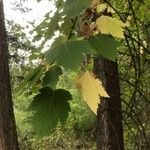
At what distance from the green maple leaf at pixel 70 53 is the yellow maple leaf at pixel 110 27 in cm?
8

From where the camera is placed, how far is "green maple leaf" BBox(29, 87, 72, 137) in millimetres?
621

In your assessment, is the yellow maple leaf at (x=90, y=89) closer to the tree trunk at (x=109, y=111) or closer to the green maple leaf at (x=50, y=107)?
the green maple leaf at (x=50, y=107)

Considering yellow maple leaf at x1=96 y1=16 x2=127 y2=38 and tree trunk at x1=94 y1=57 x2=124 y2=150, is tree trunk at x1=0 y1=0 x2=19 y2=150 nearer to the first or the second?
tree trunk at x1=94 y1=57 x2=124 y2=150

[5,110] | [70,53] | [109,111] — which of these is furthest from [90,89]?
[5,110]

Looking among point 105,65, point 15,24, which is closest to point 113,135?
point 105,65

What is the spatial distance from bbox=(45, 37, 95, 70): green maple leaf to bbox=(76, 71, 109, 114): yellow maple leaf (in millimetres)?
37

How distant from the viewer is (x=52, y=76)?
0.62 meters

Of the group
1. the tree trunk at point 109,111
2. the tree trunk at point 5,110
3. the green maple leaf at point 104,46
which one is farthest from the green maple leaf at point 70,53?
the tree trunk at point 5,110

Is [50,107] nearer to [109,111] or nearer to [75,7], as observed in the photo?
[75,7]

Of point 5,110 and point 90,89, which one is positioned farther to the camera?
point 5,110

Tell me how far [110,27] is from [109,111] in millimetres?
1066

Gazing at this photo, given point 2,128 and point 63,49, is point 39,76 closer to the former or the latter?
point 63,49

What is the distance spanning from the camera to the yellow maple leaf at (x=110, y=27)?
66 centimetres

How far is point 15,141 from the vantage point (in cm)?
497
